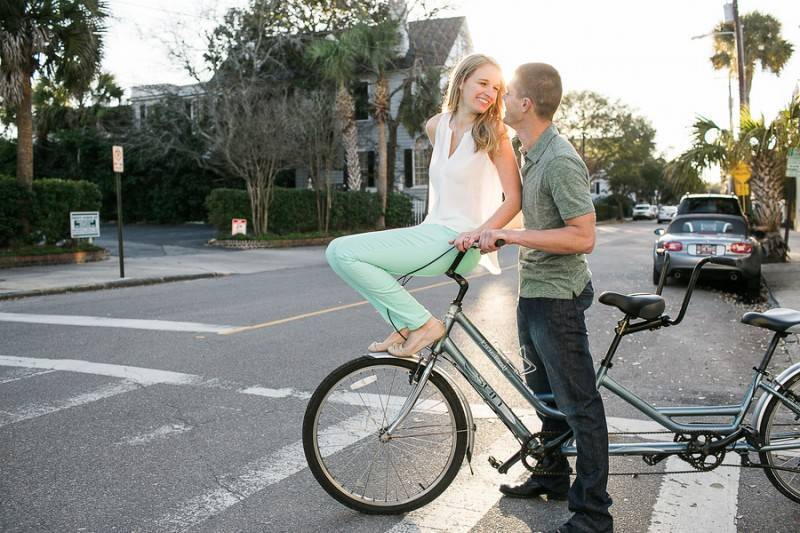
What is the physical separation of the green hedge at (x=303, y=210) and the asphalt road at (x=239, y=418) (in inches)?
557

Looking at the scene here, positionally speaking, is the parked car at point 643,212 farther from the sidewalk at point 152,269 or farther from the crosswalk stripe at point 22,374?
the crosswalk stripe at point 22,374

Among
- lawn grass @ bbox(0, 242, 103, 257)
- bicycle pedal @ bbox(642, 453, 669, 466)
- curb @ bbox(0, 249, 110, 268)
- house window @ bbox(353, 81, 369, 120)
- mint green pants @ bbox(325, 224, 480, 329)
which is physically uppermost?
house window @ bbox(353, 81, 369, 120)

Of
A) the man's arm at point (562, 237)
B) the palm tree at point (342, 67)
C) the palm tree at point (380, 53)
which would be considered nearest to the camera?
the man's arm at point (562, 237)

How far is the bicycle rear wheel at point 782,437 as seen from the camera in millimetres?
3479

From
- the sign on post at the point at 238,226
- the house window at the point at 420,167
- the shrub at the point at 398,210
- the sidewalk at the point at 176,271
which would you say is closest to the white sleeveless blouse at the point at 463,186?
the sidewalk at the point at 176,271

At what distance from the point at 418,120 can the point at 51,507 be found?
2891 centimetres

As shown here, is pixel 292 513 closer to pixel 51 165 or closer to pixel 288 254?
pixel 288 254

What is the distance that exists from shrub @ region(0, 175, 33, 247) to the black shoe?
1635 centimetres

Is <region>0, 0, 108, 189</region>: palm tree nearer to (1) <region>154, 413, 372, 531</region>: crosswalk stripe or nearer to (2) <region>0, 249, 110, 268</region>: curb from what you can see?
(2) <region>0, 249, 110, 268</region>: curb

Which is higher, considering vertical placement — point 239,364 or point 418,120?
point 418,120

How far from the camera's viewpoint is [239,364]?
682cm

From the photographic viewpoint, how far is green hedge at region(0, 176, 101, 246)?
17.0 metres

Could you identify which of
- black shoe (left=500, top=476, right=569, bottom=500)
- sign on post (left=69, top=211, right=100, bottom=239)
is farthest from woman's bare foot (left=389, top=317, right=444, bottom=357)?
sign on post (left=69, top=211, right=100, bottom=239)

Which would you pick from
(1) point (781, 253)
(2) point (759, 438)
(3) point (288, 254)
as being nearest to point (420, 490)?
(2) point (759, 438)
